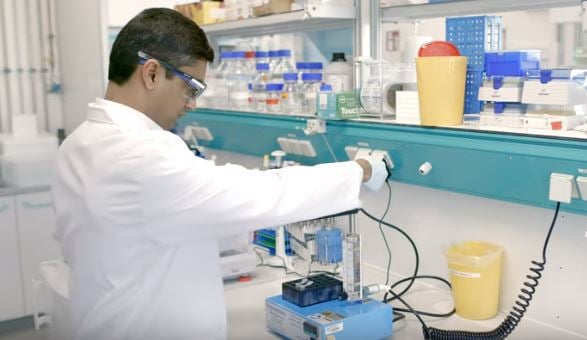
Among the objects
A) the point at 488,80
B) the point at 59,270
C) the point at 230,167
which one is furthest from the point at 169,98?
the point at 488,80

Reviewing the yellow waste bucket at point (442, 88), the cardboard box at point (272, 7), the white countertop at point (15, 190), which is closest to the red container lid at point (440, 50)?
the yellow waste bucket at point (442, 88)

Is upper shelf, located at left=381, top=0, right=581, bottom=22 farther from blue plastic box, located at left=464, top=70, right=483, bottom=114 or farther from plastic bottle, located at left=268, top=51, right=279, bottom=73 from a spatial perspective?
plastic bottle, located at left=268, top=51, right=279, bottom=73

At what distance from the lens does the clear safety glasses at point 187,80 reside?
1360 mm

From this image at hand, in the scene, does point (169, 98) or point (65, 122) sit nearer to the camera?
point (169, 98)

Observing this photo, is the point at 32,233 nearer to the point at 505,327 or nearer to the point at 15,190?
the point at 15,190

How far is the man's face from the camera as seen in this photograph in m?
1.40

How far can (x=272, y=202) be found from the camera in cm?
137

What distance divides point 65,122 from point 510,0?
120 inches

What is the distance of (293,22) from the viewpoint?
7.81ft

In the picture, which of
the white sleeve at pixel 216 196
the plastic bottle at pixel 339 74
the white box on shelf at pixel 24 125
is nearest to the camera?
the white sleeve at pixel 216 196

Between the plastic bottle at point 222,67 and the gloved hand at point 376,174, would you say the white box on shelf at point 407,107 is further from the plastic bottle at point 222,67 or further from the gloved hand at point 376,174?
the plastic bottle at point 222,67

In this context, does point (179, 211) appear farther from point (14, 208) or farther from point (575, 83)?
point (14, 208)

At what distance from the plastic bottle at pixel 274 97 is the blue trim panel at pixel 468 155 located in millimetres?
139

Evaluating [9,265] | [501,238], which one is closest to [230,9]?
[501,238]
